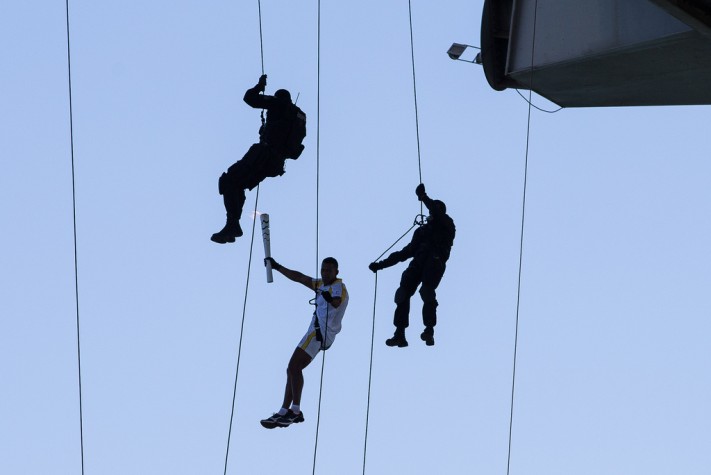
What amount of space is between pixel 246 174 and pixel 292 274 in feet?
3.55

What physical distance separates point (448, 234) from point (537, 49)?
6.81 feet

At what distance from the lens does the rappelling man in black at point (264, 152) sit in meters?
18.3

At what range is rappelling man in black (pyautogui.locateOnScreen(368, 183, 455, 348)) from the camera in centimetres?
1936

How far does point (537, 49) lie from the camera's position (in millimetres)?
19438

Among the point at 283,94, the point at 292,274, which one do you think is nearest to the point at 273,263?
the point at 292,274

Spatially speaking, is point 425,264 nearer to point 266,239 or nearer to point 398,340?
point 398,340

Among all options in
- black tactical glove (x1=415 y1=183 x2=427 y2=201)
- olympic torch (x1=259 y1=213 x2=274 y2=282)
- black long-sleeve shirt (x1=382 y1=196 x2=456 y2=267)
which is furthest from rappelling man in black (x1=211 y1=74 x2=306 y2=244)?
black long-sleeve shirt (x1=382 y1=196 x2=456 y2=267)

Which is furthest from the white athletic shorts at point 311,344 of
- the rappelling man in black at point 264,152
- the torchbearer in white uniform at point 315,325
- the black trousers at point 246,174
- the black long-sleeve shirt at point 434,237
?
the black long-sleeve shirt at point 434,237

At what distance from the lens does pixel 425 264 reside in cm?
1956

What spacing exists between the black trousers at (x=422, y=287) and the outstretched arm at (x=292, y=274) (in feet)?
5.30

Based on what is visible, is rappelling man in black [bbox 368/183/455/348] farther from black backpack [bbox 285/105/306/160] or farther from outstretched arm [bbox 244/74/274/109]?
outstretched arm [bbox 244/74/274/109]

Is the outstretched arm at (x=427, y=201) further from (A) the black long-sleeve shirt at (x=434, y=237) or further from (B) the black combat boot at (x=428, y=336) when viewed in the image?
(B) the black combat boot at (x=428, y=336)

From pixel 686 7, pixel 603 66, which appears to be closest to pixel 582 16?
pixel 603 66

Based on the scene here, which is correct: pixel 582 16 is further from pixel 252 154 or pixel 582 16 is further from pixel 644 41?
pixel 252 154
